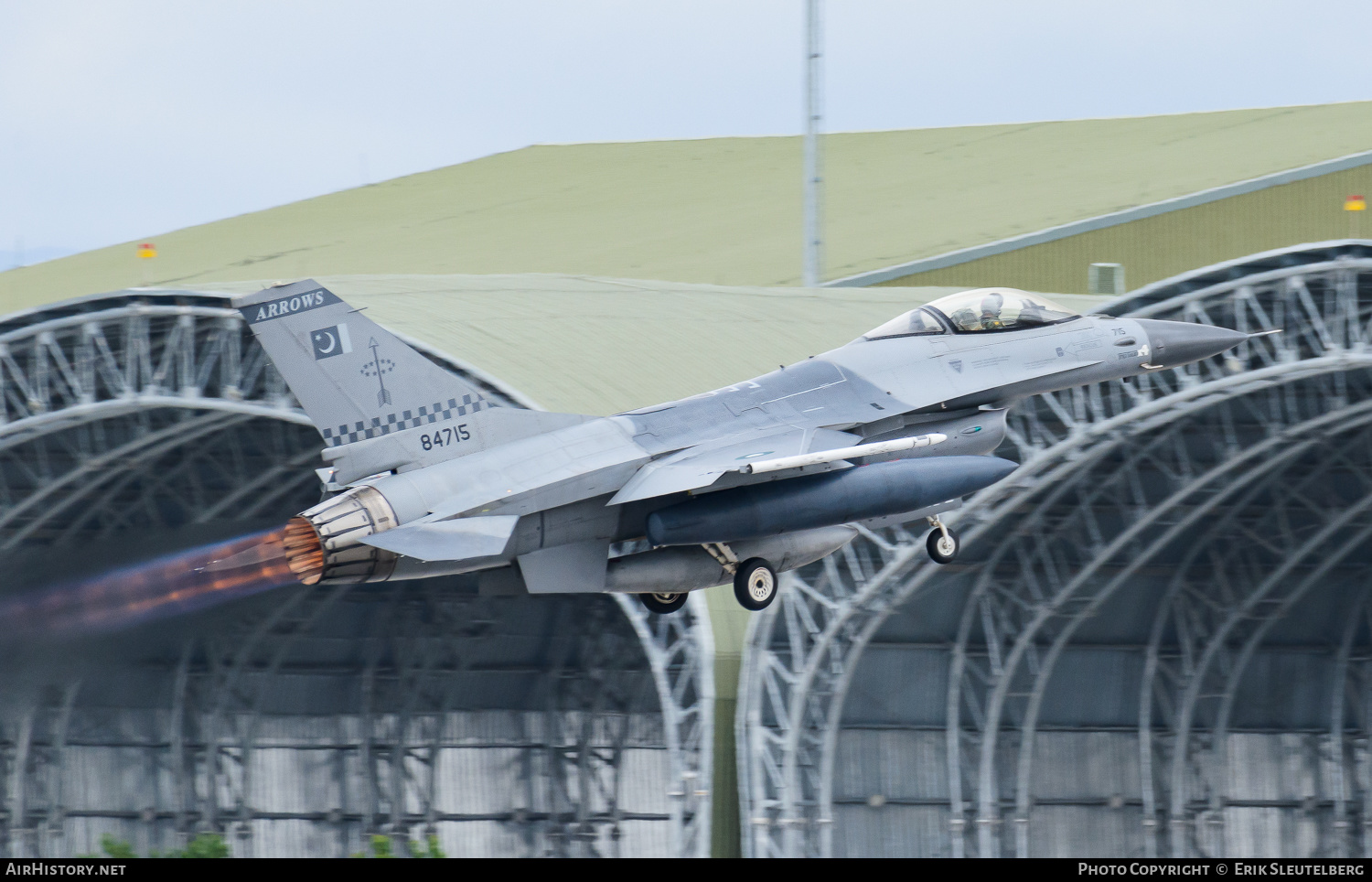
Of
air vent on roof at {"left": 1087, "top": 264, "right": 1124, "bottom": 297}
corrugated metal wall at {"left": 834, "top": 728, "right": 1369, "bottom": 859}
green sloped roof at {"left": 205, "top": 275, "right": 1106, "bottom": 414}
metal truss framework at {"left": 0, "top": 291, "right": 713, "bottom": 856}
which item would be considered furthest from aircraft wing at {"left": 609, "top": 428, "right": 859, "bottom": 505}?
air vent on roof at {"left": 1087, "top": 264, "right": 1124, "bottom": 297}

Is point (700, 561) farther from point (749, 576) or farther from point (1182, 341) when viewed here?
point (1182, 341)

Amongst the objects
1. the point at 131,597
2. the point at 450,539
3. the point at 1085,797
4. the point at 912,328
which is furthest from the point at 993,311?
the point at 1085,797

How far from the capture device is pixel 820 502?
20.1 meters

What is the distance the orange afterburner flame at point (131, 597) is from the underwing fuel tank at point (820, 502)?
5.52 metres

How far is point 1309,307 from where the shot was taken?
3002cm

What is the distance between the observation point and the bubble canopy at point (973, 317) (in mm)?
22422

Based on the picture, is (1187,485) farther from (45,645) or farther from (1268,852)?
(45,645)

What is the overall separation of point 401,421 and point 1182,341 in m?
10.2

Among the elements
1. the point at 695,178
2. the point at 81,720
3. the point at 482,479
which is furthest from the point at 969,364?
the point at 695,178

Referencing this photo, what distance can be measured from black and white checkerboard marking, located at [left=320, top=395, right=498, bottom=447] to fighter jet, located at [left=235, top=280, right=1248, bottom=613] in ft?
0.06

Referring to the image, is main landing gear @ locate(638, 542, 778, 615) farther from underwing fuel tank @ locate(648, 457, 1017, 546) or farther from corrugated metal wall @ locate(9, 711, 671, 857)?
corrugated metal wall @ locate(9, 711, 671, 857)

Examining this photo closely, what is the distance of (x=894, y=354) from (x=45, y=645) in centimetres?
1150

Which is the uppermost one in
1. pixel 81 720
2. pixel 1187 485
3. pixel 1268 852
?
pixel 1187 485

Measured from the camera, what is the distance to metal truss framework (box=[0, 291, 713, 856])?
30406 millimetres
